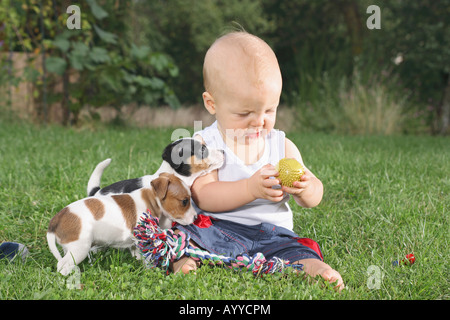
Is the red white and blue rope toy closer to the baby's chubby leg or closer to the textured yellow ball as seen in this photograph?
the baby's chubby leg

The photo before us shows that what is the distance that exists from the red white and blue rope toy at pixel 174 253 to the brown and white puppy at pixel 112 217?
83mm

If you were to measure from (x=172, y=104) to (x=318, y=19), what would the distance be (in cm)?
822

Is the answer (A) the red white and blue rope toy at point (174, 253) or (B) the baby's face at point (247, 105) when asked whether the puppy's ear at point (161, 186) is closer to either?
(A) the red white and blue rope toy at point (174, 253)

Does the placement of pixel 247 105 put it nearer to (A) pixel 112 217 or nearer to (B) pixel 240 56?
(B) pixel 240 56

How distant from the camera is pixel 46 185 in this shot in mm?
3475

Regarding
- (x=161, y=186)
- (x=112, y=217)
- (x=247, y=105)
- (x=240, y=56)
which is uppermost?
(x=240, y=56)

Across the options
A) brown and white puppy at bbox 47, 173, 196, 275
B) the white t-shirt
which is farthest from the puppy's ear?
the white t-shirt

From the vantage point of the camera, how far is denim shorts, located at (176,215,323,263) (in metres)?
2.25

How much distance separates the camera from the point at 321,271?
2043 millimetres

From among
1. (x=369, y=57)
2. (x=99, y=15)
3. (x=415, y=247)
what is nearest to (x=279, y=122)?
(x=369, y=57)

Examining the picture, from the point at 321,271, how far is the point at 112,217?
99 centimetres

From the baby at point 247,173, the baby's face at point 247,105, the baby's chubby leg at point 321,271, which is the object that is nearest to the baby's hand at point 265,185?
the baby at point 247,173

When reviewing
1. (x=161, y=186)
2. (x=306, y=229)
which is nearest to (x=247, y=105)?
(x=161, y=186)

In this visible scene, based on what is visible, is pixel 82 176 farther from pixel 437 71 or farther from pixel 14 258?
pixel 437 71
